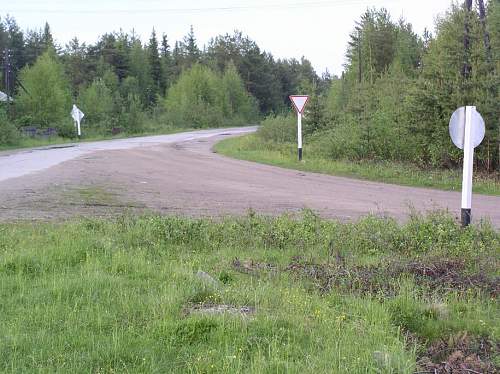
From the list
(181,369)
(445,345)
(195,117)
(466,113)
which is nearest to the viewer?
(181,369)

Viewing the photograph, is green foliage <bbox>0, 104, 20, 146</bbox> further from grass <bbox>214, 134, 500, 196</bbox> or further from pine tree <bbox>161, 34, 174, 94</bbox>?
pine tree <bbox>161, 34, 174, 94</bbox>

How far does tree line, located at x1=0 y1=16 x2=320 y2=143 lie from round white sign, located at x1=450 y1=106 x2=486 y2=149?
71.0 feet

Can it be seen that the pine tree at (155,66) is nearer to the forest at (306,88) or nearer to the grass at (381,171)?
the forest at (306,88)

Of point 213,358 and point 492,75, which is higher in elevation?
point 492,75

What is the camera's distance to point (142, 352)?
13.1 ft

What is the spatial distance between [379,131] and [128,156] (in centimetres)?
980

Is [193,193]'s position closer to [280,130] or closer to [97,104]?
[280,130]

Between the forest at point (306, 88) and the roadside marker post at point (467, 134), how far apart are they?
9571mm

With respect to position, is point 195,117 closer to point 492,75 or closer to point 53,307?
point 492,75

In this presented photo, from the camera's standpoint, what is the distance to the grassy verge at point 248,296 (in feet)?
13.1

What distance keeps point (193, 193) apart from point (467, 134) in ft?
20.9

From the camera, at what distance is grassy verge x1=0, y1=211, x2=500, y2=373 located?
13.1 ft

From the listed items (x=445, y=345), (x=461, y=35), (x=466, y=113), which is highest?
(x=461, y=35)

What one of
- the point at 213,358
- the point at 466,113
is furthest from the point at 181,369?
the point at 466,113
